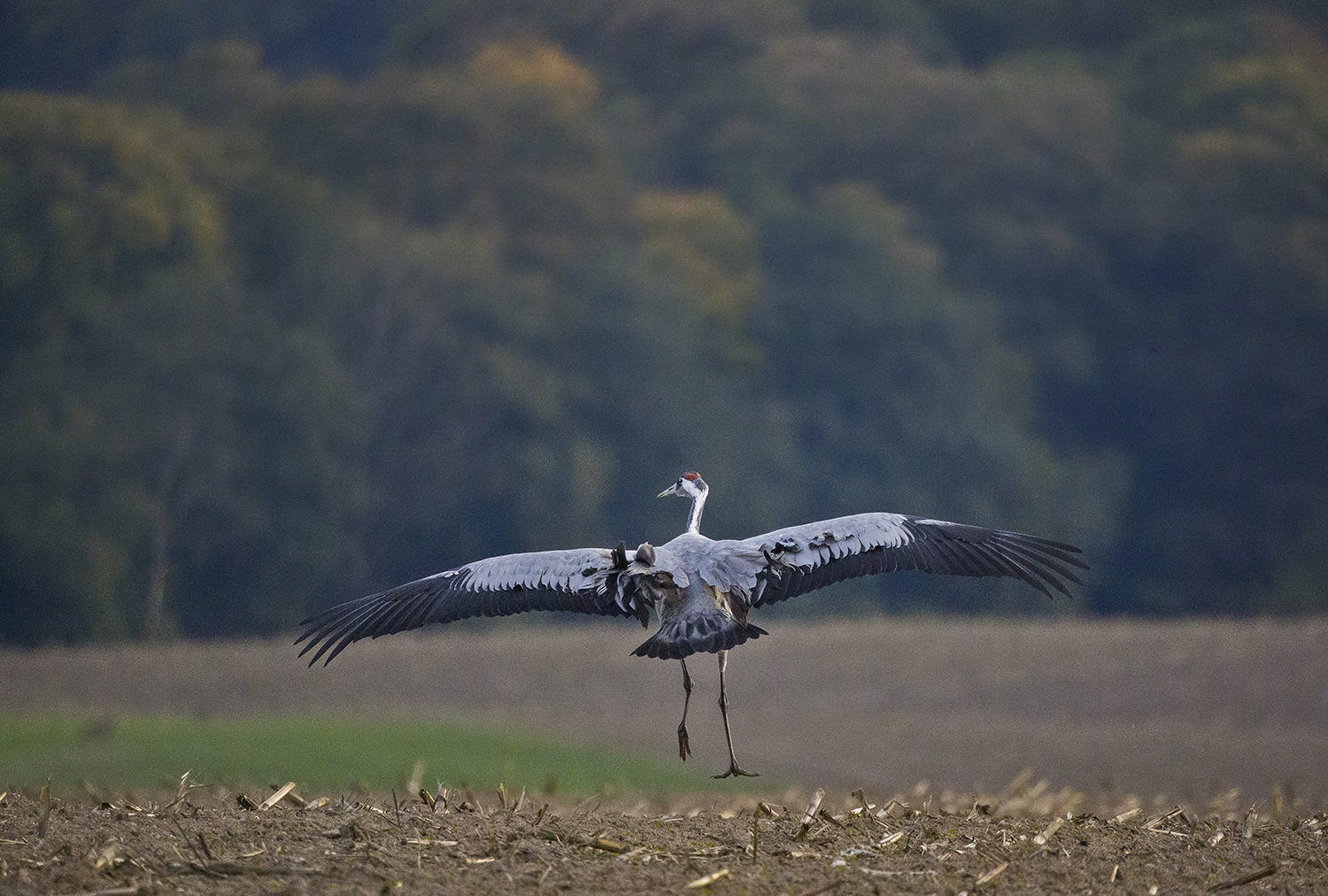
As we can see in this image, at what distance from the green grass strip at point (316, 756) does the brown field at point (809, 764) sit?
1.33 m

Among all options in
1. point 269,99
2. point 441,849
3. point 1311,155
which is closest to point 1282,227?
point 1311,155

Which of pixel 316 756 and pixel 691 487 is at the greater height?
pixel 691 487

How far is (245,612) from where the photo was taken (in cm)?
4041

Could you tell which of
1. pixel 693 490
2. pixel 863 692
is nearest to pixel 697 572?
pixel 693 490

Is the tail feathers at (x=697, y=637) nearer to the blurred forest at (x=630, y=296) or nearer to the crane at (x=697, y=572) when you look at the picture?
the crane at (x=697, y=572)

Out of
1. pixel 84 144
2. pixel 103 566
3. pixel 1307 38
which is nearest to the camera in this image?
pixel 103 566

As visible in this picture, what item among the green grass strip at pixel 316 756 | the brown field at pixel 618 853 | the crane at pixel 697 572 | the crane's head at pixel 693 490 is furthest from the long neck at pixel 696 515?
the green grass strip at pixel 316 756

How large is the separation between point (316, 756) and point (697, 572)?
10405mm

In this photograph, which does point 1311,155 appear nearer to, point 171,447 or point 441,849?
point 171,447

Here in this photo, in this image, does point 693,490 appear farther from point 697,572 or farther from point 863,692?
point 863,692

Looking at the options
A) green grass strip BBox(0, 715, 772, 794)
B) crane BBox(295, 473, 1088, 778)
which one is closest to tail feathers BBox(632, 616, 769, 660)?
crane BBox(295, 473, 1088, 778)

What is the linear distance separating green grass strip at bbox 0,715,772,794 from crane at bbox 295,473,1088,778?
5.84 metres

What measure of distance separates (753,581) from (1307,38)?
5602 centimetres

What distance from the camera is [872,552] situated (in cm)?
1180
